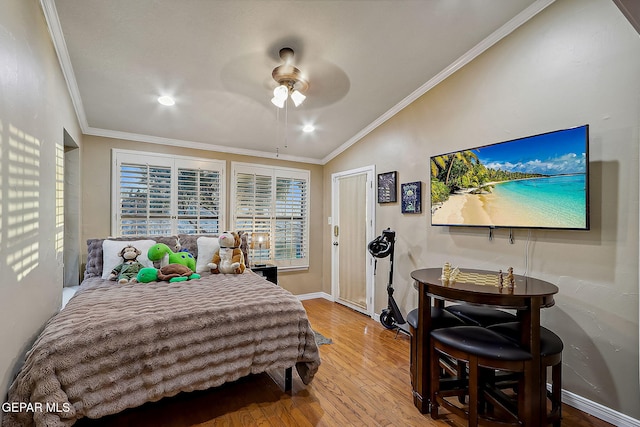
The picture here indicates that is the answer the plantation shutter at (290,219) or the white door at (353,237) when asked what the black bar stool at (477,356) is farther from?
the plantation shutter at (290,219)

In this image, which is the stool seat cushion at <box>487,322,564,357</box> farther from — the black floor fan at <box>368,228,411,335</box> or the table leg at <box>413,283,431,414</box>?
the black floor fan at <box>368,228,411,335</box>

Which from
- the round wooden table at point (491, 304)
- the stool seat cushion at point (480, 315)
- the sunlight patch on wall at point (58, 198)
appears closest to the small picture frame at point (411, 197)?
the round wooden table at point (491, 304)

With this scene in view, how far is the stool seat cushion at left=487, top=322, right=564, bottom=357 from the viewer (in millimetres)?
1687

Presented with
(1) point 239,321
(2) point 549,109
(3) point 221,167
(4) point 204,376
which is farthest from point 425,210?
(3) point 221,167

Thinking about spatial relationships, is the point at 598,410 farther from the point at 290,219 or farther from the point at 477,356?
the point at 290,219

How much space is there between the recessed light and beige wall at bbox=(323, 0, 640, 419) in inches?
116

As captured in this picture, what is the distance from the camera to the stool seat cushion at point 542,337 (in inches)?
66.4

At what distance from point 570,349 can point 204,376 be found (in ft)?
8.49

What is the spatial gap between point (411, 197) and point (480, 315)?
1.50m

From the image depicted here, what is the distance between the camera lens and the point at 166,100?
9.92 ft

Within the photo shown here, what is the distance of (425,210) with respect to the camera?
3.21 m

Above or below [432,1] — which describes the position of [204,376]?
below

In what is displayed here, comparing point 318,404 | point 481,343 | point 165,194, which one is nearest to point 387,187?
point 481,343

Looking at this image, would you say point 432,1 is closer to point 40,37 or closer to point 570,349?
point 40,37
